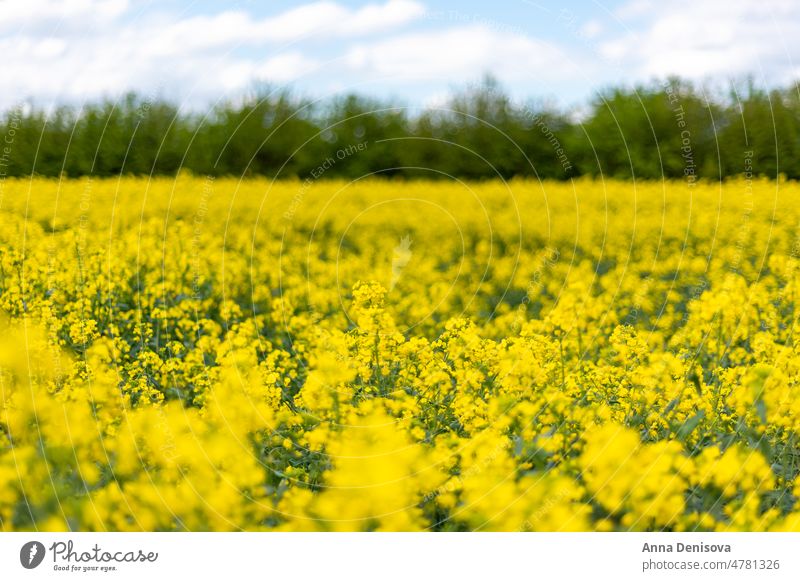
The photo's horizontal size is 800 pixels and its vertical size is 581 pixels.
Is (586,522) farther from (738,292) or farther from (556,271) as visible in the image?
(556,271)

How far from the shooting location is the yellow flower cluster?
124 inches

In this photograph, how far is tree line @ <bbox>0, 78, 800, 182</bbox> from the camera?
1188 centimetres

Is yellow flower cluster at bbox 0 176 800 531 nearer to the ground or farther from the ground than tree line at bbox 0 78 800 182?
nearer to the ground

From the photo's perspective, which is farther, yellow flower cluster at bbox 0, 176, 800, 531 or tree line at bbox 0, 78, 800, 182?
tree line at bbox 0, 78, 800, 182

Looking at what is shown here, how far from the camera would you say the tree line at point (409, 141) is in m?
11.9

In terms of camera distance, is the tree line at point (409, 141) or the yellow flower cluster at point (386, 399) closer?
the yellow flower cluster at point (386, 399)

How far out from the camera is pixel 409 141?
12.8m

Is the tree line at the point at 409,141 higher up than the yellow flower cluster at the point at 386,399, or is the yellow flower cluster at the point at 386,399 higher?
the tree line at the point at 409,141

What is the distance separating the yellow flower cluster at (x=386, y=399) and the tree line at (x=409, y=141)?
14.3 feet

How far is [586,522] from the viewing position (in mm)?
3318

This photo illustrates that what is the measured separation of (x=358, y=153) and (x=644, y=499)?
420 inches

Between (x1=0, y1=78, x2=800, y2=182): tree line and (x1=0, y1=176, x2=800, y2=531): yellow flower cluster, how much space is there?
4.35m

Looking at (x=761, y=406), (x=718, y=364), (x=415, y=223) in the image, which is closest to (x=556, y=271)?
(x=415, y=223)

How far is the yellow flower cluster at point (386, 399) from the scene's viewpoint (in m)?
3.15
